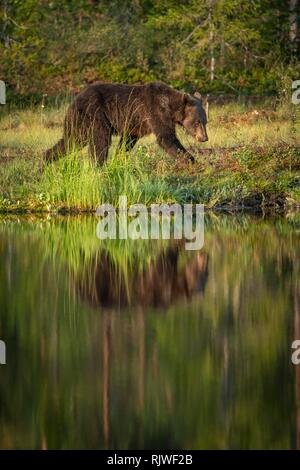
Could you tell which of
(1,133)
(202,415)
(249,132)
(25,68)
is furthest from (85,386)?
(25,68)

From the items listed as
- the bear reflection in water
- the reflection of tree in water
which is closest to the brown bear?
the reflection of tree in water

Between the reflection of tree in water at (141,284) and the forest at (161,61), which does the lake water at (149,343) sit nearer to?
the reflection of tree in water at (141,284)

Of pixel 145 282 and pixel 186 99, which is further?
pixel 186 99

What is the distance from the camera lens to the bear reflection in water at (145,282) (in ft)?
34.6

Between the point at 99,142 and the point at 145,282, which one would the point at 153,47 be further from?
the point at 145,282

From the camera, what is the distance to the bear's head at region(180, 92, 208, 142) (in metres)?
17.8

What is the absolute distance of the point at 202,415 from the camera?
283 inches

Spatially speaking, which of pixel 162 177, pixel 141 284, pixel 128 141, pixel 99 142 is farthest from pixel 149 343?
pixel 128 141

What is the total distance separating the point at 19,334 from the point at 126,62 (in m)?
18.3

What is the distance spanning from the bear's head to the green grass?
1.32ft

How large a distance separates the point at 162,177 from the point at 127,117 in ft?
3.34

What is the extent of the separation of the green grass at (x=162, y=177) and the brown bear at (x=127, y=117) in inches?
10.1

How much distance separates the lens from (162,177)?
17.0m

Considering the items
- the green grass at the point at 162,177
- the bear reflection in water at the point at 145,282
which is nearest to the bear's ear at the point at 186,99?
the green grass at the point at 162,177
